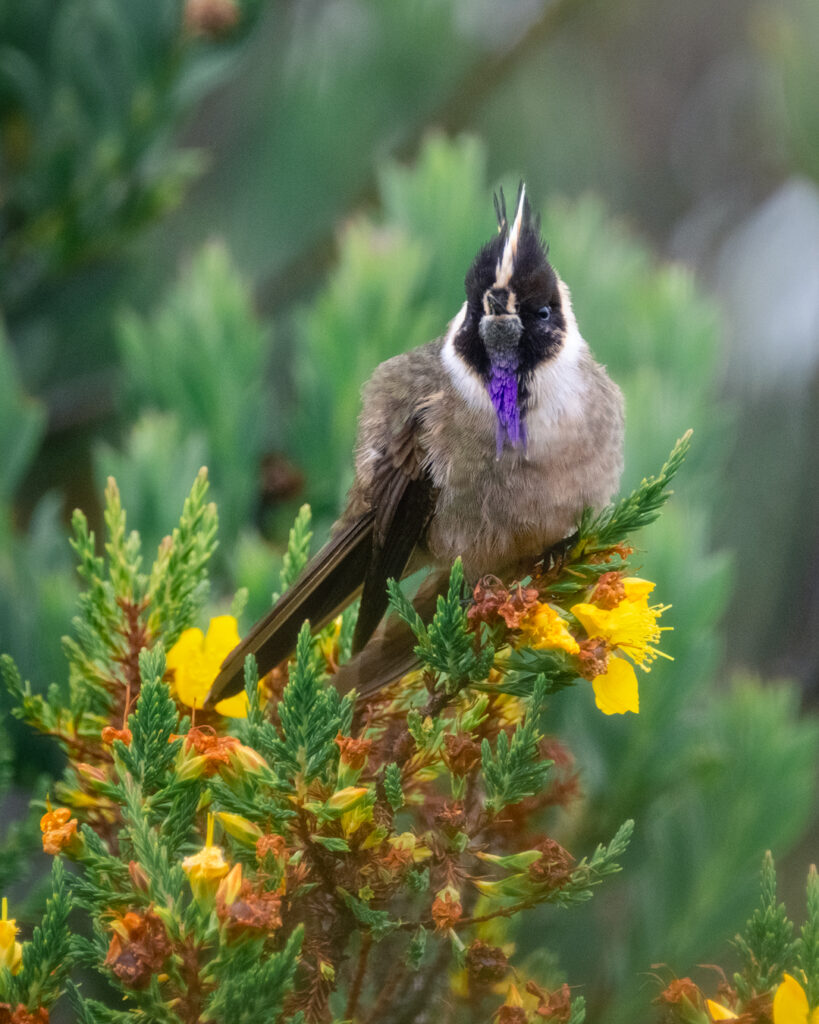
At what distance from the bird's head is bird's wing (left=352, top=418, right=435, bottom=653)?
15 cm

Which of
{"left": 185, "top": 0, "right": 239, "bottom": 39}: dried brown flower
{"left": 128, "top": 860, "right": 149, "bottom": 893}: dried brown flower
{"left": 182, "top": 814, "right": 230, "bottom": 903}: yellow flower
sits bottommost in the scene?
{"left": 182, "top": 814, "right": 230, "bottom": 903}: yellow flower

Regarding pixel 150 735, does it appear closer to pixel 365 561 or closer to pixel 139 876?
pixel 139 876

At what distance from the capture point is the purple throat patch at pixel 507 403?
1.79 metres

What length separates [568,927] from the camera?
2.23m

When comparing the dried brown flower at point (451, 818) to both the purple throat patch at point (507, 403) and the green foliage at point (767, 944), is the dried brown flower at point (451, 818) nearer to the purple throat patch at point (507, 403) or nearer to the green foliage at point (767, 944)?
the green foliage at point (767, 944)

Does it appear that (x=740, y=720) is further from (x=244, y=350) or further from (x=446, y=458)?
(x=244, y=350)

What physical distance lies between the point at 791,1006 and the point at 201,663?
708 mm

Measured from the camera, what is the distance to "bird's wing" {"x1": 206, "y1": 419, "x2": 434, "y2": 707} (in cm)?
159

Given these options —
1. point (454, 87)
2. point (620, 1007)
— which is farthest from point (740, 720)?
point (454, 87)

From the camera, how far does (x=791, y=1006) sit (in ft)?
3.69

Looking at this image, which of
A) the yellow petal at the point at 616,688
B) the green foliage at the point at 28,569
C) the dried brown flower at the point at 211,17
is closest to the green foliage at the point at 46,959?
the yellow petal at the point at 616,688

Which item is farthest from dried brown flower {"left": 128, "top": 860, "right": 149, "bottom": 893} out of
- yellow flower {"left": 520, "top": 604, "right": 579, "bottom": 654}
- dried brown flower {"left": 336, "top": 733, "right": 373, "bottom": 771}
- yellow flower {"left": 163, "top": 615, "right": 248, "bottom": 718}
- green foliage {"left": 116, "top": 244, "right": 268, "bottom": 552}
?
green foliage {"left": 116, "top": 244, "right": 268, "bottom": 552}

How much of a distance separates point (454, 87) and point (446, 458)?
1.91 m

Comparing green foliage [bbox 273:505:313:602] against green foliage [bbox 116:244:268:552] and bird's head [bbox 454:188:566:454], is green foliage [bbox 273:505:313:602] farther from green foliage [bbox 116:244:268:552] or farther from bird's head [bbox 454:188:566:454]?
green foliage [bbox 116:244:268:552]
